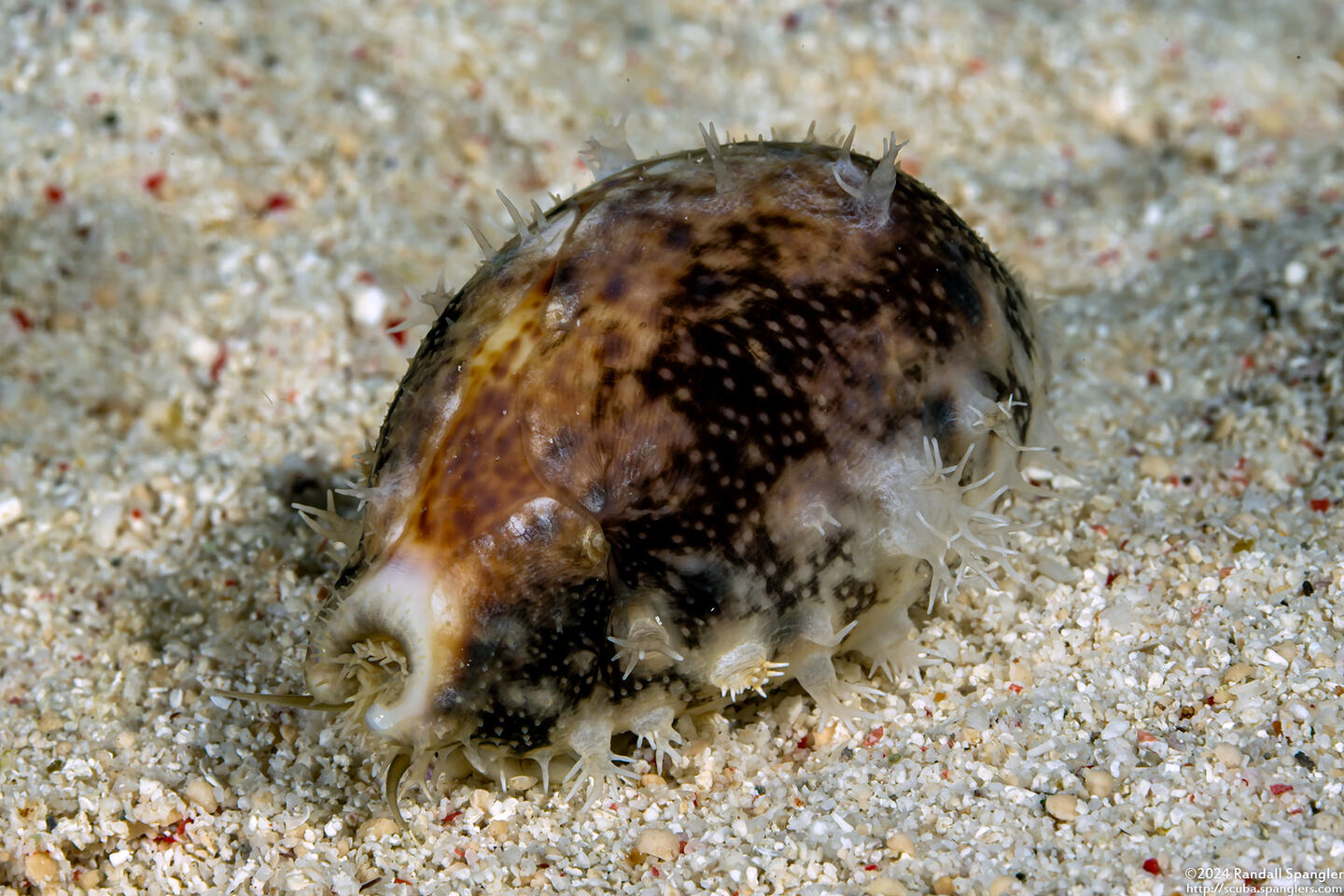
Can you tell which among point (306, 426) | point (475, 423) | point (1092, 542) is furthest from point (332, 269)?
point (1092, 542)

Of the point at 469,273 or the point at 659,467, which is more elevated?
the point at 659,467

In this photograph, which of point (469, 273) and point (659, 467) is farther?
point (469, 273)

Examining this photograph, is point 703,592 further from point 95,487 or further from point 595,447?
point 95,487

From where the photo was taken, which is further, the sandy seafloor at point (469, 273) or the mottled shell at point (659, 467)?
the sandy seafloor at point (469, 273)

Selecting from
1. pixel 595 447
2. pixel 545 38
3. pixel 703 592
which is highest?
pixel 545 38
